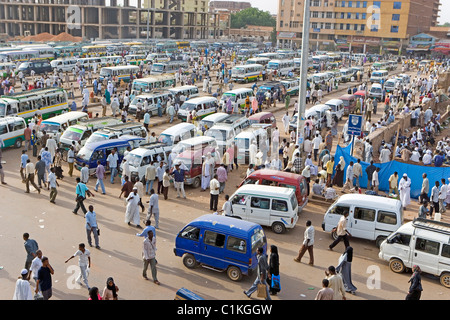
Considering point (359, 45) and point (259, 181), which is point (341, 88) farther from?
point (359, 45)

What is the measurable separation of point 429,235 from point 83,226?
1006 centimetres

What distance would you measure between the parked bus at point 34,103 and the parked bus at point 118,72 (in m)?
13.6

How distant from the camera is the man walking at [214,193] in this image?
51.0 feet

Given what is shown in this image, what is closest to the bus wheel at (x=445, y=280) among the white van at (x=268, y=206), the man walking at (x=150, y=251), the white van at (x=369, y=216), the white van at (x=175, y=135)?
the white van at (x=369, y=216)

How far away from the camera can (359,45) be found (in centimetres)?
10888

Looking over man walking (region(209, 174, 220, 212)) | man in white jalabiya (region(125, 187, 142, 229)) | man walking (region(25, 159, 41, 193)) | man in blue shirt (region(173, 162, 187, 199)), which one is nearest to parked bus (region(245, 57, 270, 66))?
man in blue shirt (region(173, 162, 187, 199))

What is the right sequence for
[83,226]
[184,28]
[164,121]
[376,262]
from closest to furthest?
1. [376,262]
2. [83,226]
3. [164,121]
4. [184,28]

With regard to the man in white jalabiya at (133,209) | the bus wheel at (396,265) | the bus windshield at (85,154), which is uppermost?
the bus windshield at (85,154)

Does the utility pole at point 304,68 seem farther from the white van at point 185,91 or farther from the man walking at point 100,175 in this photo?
the white van at point 185,91

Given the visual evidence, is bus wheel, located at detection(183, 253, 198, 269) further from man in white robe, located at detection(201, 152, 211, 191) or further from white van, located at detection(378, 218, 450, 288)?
man in white robe, located at detection(201, 152, 211, 191)

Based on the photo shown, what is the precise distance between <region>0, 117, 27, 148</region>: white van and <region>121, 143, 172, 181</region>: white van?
7.64 m

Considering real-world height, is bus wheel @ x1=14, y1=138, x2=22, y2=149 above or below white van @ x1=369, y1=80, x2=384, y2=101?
below

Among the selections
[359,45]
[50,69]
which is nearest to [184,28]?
[359,45]

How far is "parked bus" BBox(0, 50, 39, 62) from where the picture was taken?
51375 millimetres
